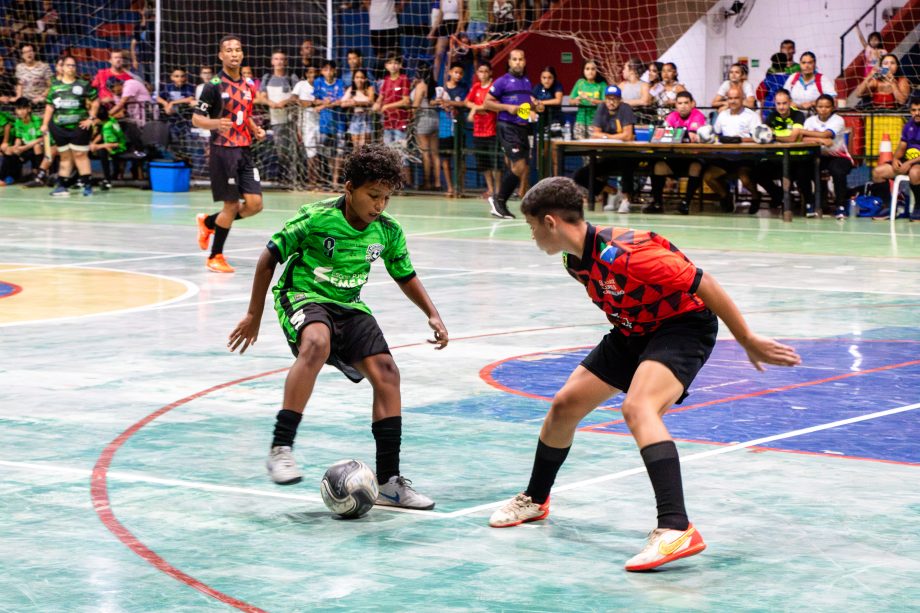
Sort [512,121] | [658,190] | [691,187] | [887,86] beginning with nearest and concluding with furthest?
[512,121]
[887,86]
[691,187]
[658,190]

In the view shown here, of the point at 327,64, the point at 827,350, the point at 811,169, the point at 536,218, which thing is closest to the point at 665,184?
the point at 811,169

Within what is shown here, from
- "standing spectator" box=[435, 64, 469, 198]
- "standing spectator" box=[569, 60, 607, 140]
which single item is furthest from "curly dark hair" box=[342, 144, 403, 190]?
"standing spectator" box=[435, 64, 469, 198]

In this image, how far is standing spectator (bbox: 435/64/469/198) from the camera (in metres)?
24.0

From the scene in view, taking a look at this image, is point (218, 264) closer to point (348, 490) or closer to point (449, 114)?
point (348, 490)

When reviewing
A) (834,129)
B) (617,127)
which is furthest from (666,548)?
(617,127)

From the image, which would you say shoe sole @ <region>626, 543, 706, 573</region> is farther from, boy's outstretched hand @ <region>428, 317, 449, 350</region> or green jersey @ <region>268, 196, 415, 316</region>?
green jersey @ <region>268, 196, 415, 316</region>

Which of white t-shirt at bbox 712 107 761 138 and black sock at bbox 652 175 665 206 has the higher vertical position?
white t-shirt at bbox 712 107 761 138

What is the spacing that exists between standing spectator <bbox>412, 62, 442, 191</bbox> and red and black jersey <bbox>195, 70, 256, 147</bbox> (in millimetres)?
9896

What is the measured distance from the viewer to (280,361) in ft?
32.0

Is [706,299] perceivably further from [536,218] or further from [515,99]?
[515,99]

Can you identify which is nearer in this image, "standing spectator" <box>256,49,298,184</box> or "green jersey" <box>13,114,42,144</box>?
"standing spectator" <box>256,49,298,184</box>

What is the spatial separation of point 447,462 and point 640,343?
1518 millimetres

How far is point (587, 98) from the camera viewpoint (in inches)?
925

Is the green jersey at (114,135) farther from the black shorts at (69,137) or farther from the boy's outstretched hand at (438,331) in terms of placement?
the boy's outstretched hand at (438,331)
